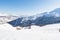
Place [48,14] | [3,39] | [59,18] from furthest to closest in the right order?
[48,14] → [59,18] → [3,39]

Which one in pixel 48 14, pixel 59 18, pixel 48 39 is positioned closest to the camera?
pixel 48 39

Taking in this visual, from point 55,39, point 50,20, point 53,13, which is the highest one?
point 53,13

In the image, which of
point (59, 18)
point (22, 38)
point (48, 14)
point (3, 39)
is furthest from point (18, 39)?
point (48, 14)

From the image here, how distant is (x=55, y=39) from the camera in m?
2.23

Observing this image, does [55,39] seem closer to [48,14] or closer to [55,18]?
[55,18]

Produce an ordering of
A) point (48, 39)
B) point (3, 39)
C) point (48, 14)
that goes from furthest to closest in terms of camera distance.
Result: 1. point (48, 14)
2. point (48, 39)
3. point (3, 39)

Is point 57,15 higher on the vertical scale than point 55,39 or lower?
A: higher

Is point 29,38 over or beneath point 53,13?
beneath

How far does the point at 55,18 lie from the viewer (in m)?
18.1

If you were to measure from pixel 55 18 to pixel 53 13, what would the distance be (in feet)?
3.30

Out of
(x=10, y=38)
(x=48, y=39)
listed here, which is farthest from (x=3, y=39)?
(x=48, y=39)

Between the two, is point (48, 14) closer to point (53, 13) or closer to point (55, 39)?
point (53, 13)

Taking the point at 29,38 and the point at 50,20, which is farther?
the point at 50,20

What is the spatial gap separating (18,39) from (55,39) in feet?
2.46
